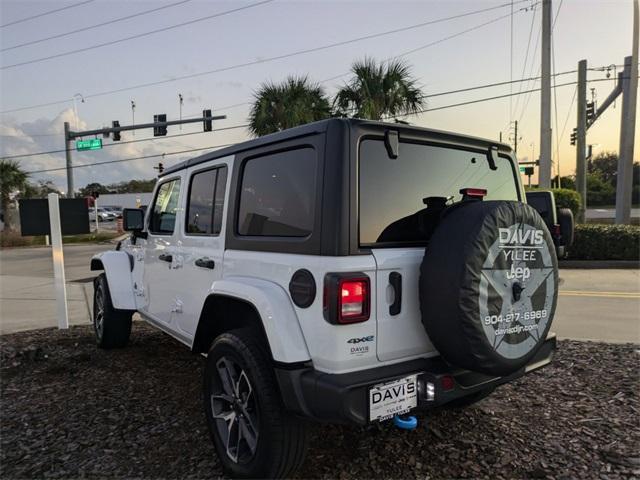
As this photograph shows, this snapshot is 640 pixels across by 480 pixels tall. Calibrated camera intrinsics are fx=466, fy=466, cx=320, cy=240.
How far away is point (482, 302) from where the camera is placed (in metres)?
2.14

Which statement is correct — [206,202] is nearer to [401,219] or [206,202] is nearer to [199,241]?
[199,241]

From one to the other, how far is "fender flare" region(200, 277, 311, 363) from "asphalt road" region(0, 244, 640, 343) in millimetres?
4465

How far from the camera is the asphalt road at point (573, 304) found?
5.84 meters

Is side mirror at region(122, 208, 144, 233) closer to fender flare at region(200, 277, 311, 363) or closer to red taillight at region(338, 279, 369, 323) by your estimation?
fender flare at region(200, 277, 311, 363)

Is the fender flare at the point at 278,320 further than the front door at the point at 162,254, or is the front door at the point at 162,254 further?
the front door at the point at 162,254

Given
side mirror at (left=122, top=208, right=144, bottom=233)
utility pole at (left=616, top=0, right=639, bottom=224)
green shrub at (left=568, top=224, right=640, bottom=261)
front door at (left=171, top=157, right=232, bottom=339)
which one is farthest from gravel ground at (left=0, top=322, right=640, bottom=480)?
utility pole at (left=616, top=0, right=639, bottom=224)

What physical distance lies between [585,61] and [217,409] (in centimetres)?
1985

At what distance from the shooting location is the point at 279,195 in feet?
8.50

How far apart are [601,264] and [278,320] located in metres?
11.5

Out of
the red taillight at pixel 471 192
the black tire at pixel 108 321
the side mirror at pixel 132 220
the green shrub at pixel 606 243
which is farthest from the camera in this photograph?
the green shrub at pixel 606 243

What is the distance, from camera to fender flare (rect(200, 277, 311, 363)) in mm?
2229

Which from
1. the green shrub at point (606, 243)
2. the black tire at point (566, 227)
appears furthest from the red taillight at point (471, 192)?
the green shrub at point (606, 243)

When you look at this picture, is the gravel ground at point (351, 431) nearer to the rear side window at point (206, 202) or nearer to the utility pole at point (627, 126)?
the rear side window at point (206, 202)

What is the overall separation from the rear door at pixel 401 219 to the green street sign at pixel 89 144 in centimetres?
2860
